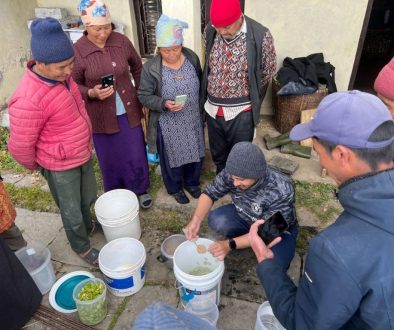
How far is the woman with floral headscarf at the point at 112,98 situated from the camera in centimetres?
298

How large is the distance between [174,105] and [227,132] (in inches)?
29.0

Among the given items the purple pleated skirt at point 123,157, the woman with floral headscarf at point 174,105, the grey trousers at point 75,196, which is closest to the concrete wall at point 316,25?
the woman with floral headscarf at point 174,105

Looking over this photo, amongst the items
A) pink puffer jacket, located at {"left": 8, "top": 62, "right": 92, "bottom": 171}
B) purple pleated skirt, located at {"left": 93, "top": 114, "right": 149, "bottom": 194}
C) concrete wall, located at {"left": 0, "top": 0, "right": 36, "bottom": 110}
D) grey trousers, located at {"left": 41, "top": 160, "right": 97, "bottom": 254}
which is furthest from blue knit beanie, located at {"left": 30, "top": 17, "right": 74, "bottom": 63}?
concrete wall, located at {"left": 0, "top": 0, "right": 36, "bottom": 110}

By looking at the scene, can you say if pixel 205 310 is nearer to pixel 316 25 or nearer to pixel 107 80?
pixel 107 80

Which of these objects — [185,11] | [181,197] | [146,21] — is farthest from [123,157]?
[146,21]

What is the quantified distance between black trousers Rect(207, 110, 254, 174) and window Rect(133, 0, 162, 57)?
8.02ft

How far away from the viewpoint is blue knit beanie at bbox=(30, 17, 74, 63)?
227cm

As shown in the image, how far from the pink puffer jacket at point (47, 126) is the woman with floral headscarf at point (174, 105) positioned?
0.79 metres

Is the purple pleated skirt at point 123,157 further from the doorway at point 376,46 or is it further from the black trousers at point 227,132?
the doorway at point 376,46

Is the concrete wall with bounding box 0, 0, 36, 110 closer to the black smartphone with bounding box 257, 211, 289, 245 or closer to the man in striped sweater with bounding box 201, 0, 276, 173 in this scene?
the man in striped sweater with bounding box 201, 0, 276, 173

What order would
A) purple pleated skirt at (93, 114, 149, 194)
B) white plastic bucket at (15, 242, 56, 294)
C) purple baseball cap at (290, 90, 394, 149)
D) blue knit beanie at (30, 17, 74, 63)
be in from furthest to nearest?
purple pleated skirt at (93, 114, 149, 194)
white plastic bucket at (15, 242, 56, 294)
blue knit beanie at (30, 17, 74, 63)
purple baseball cap at (290, 90, 394, 149)

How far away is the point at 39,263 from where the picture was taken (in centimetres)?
287

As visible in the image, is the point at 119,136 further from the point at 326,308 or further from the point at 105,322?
the point at 326,308

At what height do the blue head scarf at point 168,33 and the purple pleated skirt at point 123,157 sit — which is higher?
the blue head scarf at point 168,33
